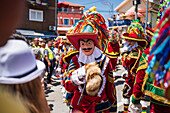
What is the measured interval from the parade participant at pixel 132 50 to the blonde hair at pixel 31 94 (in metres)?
3.42

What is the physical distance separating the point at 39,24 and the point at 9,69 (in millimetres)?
26762

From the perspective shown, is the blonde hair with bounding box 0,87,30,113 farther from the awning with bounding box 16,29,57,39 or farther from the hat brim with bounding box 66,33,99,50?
the awning with bounding box 16,29,57,39

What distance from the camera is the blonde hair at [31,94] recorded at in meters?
1.00

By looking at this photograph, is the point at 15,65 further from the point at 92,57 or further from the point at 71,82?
the point at 92,57

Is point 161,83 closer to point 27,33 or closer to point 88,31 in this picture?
point 88,31

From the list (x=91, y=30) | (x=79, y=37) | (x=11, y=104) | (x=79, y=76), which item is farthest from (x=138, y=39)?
(x=11, y=104)

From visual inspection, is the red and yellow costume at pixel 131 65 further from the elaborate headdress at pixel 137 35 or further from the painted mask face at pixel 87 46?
the painted mask face at pixel 87 46

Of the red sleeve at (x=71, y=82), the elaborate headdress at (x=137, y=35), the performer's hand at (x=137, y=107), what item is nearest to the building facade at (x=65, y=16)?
the elaborate headdress at (x=137, y=35)

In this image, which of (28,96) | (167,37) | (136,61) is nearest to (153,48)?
(167,37)

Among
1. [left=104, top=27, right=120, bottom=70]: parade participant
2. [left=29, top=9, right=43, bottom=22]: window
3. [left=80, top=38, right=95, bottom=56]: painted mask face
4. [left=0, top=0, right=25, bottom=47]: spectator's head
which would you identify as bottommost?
[left=104, top=27, right=120, bottom=70]: parade participant

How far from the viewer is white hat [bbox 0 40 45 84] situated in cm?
97

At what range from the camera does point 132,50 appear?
4363 mm

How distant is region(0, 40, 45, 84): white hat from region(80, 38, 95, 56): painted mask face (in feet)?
5.42

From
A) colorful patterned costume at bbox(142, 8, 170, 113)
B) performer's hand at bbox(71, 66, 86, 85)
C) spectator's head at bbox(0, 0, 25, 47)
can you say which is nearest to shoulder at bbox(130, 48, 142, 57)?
performer's hand at bbox(71, 66, 86, 85)
